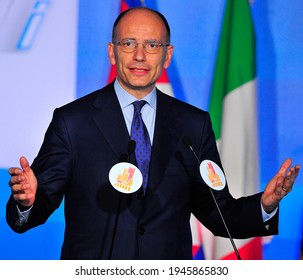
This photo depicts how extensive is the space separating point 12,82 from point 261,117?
1452 mm

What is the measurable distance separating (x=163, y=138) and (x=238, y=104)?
1.25m

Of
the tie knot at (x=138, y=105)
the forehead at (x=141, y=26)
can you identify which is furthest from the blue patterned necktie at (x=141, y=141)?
the forehead at (x=141, y=26)

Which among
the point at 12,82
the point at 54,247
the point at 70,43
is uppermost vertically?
the point at 70,43

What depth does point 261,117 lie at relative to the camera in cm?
402

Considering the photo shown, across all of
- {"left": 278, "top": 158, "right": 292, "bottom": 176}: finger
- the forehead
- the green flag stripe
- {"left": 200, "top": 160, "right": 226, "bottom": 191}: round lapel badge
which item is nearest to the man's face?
the forehead

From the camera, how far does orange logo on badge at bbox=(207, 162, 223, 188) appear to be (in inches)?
97.3

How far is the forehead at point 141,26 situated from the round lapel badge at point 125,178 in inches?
28.2

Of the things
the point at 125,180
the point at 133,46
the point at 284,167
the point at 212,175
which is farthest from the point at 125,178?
the point at 133,46

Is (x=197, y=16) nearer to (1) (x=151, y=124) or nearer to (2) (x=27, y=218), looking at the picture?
(1) (x=151, y=124)

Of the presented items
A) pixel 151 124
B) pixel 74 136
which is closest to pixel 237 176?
pixel 151 124

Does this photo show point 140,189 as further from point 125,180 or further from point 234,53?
point 234,53
